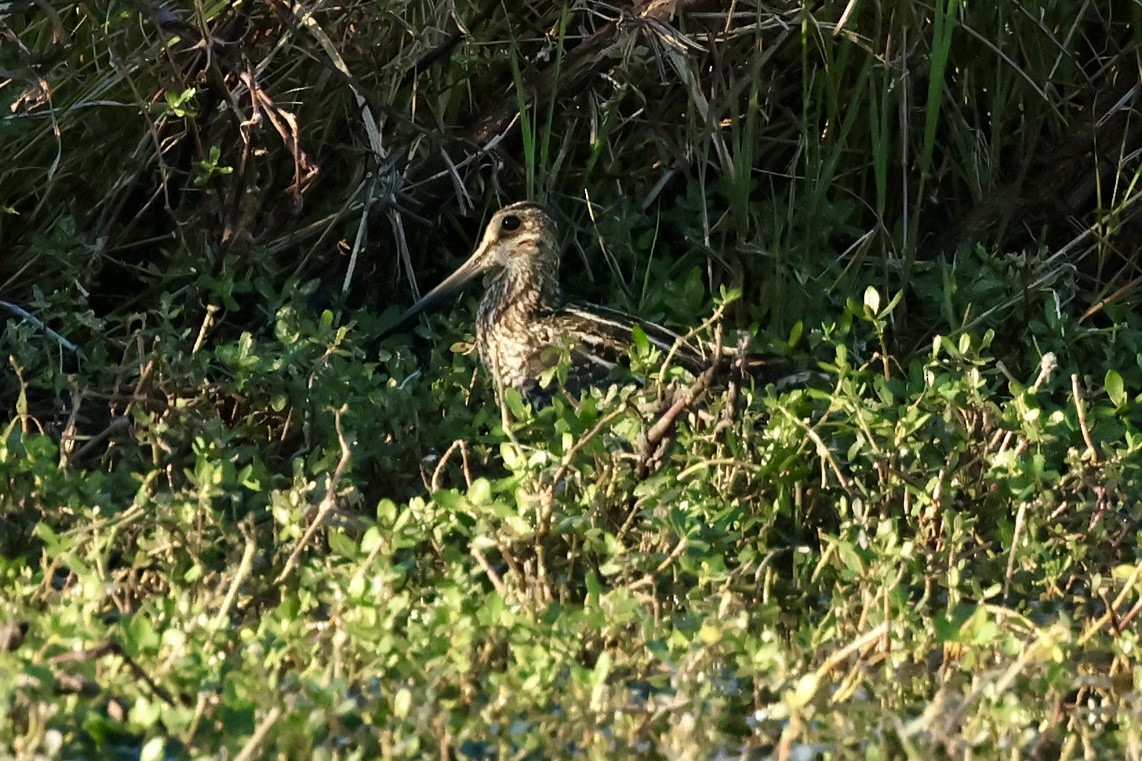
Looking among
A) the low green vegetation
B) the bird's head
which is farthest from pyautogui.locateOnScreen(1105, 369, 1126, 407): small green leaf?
the bird's head

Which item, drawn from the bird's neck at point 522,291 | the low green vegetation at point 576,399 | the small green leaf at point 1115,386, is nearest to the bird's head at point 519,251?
the bird's neck at point 522,291

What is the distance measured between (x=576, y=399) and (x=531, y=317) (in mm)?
442

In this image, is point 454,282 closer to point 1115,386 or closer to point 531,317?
point 531,317

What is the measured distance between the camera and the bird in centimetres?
427

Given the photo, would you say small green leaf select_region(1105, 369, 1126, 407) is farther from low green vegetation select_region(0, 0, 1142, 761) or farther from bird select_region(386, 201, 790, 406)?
bird select_region(386, 201, 790, 406)

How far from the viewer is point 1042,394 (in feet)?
12.9

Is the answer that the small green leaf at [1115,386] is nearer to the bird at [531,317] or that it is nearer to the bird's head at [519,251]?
the bird at [531,317]

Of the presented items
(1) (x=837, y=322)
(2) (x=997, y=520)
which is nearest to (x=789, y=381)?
(1) (x=837, y=322)

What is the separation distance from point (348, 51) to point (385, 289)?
0.58 meters

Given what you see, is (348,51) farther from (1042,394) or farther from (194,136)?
(1042,394)

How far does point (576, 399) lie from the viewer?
13.8 ft

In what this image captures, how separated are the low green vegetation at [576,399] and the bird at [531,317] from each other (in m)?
0.09

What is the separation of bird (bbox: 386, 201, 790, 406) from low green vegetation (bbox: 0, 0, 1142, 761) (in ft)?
0.30

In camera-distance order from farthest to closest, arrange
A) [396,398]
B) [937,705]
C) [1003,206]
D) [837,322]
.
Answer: [1003,206]
[837,322]
[396,398]
[937,705]
